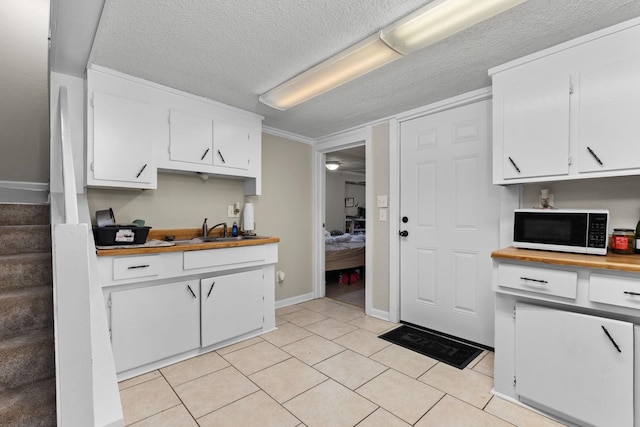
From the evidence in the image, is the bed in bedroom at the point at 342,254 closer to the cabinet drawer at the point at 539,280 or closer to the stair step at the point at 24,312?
the cabinet drawer at the point at 539,280

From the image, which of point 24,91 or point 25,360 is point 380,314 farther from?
point 24,91

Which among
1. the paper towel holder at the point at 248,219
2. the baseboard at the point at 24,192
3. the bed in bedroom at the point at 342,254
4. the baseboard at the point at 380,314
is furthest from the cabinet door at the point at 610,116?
the baseboard at the point at 24,192

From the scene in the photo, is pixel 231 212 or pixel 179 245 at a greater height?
pixel 231 212

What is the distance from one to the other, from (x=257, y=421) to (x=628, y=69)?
2.90m

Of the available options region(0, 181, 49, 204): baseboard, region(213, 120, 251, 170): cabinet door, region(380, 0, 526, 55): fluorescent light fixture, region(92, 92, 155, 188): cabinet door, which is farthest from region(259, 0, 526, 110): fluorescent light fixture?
region(0, 181, 49, 204): baseboard

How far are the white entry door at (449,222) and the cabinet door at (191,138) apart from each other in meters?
1.97

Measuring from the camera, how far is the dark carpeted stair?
1.15m

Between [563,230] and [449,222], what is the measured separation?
98 centimetres

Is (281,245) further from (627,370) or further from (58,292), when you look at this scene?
(627,370)

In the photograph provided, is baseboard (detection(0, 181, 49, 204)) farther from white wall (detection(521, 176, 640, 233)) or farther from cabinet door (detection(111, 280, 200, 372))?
white wall (detection(521, 176, 640, 233))

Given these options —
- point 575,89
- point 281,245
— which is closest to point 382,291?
point 281,245

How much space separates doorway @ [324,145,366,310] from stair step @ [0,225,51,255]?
120 inches

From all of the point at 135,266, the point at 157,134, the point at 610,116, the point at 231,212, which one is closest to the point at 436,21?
the point at 610,116

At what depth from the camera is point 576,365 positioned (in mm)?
1552
